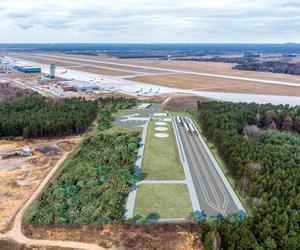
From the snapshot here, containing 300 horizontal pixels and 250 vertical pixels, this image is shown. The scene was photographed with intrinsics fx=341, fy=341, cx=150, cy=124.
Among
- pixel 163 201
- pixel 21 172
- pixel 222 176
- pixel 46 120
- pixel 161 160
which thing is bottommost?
pixel 21 172

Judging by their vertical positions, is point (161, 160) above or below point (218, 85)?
below

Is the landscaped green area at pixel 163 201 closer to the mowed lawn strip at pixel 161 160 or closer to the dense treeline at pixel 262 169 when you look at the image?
the mowed lawn strip at pixel 161 160

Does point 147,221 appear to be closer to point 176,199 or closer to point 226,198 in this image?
point 176,199

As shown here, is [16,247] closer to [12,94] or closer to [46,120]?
[46,120]

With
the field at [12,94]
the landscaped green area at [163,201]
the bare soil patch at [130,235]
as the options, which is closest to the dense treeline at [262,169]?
the bare soil patch at [130,235]

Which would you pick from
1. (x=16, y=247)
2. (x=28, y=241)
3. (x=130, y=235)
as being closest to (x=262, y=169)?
(x=130, y=235)

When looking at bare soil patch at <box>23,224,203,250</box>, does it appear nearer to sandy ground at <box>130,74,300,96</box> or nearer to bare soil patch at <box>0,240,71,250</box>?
bare soil patch at <box>0,240,71,250</box>

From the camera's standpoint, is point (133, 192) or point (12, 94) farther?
point (12, 94)
